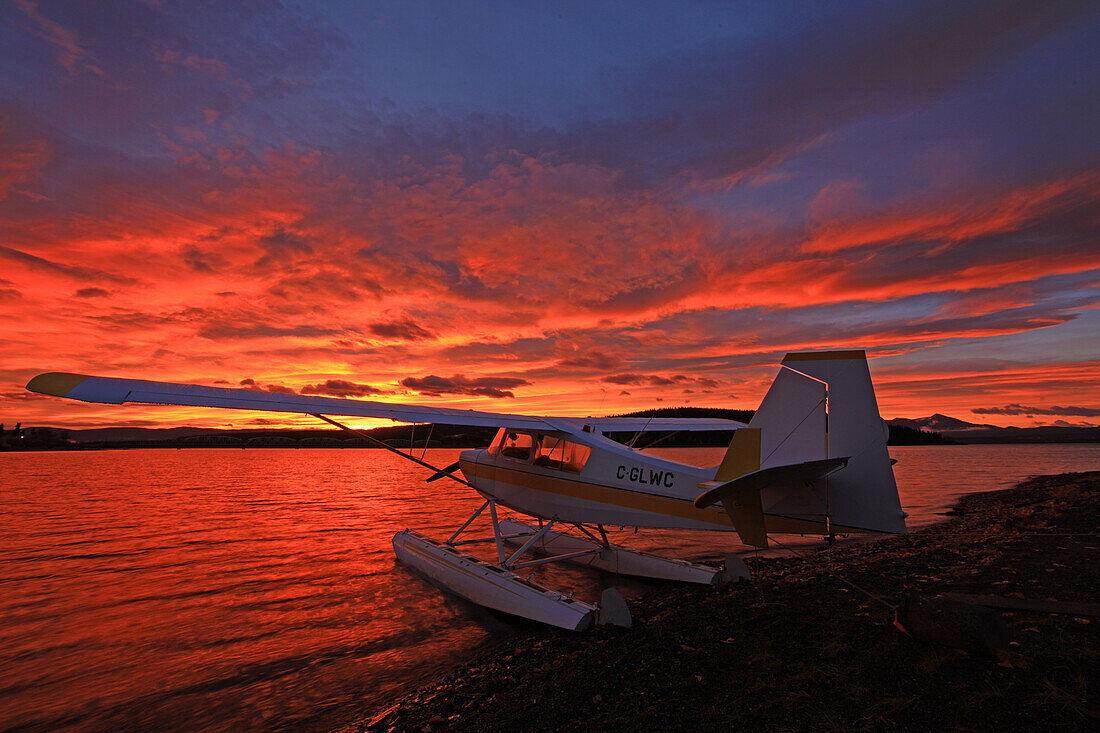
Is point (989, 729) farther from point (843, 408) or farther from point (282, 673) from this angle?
point (282, 673)

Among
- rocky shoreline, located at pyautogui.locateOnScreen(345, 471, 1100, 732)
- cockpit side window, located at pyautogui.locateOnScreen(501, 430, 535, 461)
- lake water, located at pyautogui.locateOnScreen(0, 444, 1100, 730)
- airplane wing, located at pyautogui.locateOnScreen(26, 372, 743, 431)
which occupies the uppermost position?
airplane wing, located at pyautogui.locateOnScreen(26, 372, 743, 431)

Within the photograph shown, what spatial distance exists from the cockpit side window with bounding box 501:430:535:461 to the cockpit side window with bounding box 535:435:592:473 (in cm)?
26

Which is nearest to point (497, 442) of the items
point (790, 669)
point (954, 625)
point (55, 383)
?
point (790, 669)

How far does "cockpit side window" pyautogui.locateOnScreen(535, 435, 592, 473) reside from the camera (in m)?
7.86

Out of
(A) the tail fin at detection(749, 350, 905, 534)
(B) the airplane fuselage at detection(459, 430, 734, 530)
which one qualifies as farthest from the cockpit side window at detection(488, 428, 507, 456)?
(A) the tail fin at detection(749, 350, 905, 534)

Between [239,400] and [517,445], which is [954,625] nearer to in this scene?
[517,445]

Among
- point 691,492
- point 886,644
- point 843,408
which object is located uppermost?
point 843,408

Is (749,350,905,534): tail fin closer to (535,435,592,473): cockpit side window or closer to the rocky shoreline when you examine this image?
the rocky shoreline

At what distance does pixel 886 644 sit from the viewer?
4.60m

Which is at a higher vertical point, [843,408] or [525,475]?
[843,408]

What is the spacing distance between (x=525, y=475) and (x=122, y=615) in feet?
24.1

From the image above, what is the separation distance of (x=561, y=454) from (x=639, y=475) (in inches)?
55.4

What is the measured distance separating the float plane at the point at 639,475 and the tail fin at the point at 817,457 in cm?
1

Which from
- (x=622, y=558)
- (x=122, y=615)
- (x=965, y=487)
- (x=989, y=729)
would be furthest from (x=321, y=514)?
(x=965, y=487)
